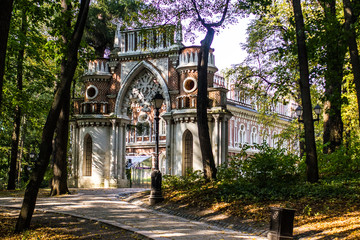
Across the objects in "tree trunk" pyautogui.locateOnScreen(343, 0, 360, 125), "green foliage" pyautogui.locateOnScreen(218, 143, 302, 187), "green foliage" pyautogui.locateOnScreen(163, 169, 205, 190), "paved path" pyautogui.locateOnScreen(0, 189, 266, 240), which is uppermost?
"tree trunk" pyautogui.locateOnScreen(343, 0, 360, 125)

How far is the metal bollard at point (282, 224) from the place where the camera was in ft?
28.9

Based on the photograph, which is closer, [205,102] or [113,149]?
[205,102]

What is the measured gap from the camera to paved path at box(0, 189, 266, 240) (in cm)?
945

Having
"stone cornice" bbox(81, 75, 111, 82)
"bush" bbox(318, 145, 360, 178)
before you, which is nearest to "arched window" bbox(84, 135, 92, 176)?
"stone cornice" bbox(81, 75, 111, 82)

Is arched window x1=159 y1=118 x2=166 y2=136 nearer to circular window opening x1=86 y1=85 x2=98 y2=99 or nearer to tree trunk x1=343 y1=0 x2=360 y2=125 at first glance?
circular window opening x1=86 y1=85 x2=98 y2=99

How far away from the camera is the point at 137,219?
11.5 metres

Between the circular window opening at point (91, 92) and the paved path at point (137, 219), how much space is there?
1017 centimetres

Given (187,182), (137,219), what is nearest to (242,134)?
(187,182)

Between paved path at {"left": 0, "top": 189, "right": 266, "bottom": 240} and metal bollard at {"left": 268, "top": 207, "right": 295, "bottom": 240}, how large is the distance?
0.74 metres

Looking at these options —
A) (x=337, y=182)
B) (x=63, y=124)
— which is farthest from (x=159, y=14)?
(x=337, y=182)

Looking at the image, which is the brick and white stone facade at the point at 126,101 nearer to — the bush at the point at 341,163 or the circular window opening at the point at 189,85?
the circular window opening at the point at 189,85

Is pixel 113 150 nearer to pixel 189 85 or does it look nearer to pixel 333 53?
pixel 189 85

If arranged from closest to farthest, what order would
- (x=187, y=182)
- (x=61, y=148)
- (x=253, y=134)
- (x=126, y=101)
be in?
(x=187, y=182) → (x=61, y=148) → (x=126, y=101) → (x=253, y=134)

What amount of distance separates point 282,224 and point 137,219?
13.6 ft
